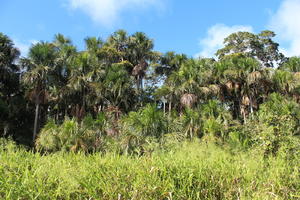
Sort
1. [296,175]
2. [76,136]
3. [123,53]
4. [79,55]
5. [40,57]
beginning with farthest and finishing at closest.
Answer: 1. [123,53]
2. [79,55]
3. [40,57]
4. [76,136]
5. [296,175]

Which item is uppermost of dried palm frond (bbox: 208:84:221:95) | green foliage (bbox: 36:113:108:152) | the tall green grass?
dried palm frond (bbox: 208:84:221:95)

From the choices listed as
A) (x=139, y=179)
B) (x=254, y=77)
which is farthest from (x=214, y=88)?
(x=139, y=179)

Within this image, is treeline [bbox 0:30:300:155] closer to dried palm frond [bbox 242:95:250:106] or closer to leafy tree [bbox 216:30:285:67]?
dried palm frond [bbox 242:95:250:106]

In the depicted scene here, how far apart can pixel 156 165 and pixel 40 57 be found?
633 inches

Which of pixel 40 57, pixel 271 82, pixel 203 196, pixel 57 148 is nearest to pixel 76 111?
pixel 40 57

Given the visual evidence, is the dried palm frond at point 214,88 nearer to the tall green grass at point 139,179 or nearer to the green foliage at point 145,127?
the green foliage at point 145,127

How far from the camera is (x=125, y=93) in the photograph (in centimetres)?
1938

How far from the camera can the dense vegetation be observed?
12.0 feet

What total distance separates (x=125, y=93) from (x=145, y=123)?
580 cm

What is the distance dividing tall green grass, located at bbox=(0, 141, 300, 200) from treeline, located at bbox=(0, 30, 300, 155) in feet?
27.3

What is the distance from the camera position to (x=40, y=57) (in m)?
17.8

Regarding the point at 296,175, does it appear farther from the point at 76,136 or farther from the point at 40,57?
the point at 40,57

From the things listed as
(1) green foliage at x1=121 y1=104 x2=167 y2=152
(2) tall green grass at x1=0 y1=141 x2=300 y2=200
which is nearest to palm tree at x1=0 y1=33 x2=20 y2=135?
(1) green foliage at x1=121 y1=104 x2=167 y2=152

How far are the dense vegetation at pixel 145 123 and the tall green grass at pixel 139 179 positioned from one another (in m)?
0.02
